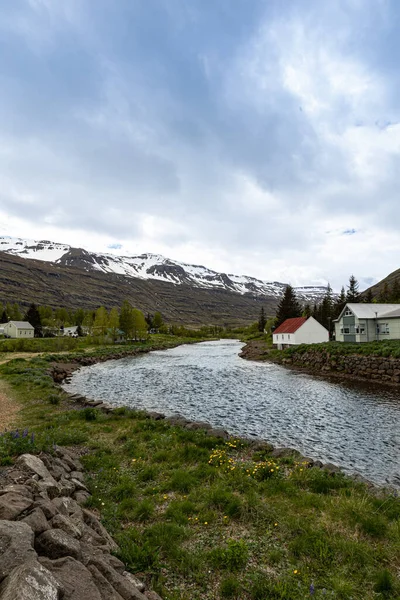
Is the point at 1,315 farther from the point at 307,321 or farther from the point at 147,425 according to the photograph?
the point at 147,425

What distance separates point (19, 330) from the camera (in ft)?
346

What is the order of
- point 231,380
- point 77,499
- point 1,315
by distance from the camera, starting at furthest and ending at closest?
point 1,315 < point 231,380 < point 77,499

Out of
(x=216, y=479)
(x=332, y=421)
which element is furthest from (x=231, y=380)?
(x=216, y=479)

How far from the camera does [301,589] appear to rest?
6.15m

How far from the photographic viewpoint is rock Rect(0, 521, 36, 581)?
449cm

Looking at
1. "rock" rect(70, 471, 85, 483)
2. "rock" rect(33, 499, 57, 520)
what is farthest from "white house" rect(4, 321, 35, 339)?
"rock" rect(33, 499, 57, 520)

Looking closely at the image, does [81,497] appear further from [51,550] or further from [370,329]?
[370,329]

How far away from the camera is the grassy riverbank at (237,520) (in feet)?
21.1

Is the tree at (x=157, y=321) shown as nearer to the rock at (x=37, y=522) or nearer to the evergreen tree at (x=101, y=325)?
the evergreen tree at (x=101, y=325)

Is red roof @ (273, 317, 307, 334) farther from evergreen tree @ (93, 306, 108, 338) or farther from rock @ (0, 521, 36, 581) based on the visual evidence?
rock @ (0, 521, 36, 581)

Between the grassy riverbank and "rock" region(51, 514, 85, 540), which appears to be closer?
"rock" region(51, 514, 85, 540)

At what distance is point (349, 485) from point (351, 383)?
25996 mm

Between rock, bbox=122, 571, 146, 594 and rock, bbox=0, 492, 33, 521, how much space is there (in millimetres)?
2364

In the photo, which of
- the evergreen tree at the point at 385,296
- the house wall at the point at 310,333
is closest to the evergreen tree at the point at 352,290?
the evergreen tree at the point at 385,296
